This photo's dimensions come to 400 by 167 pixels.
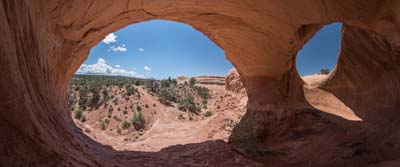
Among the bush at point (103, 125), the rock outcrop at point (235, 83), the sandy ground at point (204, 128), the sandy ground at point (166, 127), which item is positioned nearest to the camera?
the sandy ground at point (204, 128)

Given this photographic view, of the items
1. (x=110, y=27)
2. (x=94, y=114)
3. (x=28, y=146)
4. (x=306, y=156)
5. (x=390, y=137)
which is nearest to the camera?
(x=28, y=146)

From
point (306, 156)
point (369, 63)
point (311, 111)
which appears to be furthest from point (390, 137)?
point (369, 63)

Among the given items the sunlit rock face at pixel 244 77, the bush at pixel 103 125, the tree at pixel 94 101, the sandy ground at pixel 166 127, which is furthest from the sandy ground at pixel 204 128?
the tree at pixel 94 101

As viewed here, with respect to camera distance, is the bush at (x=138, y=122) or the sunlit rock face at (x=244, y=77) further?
the bush at (x=138, y=122)

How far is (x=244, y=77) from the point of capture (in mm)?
8484

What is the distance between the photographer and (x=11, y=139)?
6.84 feet

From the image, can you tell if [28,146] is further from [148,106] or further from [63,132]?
[148,106]

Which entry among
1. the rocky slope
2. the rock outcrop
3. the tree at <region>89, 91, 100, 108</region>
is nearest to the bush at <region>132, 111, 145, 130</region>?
the rocky slope

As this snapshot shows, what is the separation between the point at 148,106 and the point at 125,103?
2.25 meters

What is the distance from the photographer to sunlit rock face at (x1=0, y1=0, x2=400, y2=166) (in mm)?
2365

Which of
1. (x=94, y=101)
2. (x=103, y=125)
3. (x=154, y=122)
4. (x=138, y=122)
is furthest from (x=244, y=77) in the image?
(x=94, y=101)

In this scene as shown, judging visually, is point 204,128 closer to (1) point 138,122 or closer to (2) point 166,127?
(2) point 166,127

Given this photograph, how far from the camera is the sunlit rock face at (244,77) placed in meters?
2.37

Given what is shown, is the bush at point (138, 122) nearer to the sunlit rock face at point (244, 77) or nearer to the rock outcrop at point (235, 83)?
the rock outcrop at point (235, 83)
